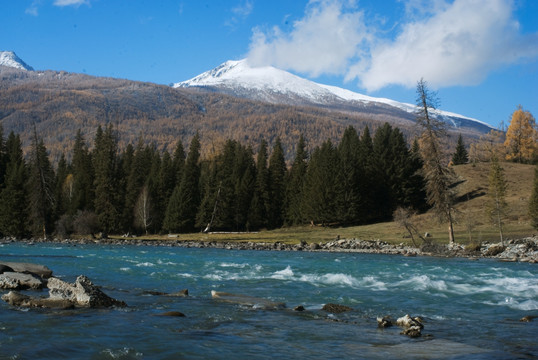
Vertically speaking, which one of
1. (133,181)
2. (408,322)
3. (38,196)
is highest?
→ (133,181)

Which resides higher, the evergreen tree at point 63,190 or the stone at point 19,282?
the evergreen tree at point 63,190

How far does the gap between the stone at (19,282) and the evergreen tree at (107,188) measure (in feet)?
176

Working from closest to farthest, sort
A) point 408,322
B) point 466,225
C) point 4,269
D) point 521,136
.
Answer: point 408,322, point 4,269, point 466,225, point 521,136

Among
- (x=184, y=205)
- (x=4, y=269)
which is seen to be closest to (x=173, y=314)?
(x=4, y=269)

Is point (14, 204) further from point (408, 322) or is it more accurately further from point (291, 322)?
point (408, 322)

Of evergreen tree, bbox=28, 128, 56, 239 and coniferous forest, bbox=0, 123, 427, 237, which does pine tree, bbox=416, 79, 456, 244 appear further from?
evergreen tree, bbox=28, 128, 56, 239

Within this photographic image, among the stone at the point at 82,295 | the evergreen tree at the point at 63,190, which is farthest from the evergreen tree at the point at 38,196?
the stone at the point at 82,295

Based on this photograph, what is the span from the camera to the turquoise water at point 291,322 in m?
8.08

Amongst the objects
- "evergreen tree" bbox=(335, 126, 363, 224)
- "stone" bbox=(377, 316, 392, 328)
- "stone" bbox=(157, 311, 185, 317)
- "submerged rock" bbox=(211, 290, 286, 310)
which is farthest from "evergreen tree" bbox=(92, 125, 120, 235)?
"stone" bbox=(377, 316, 392, 328)

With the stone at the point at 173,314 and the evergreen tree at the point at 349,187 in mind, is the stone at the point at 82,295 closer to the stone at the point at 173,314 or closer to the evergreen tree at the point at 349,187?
the stone at the point at 173,314

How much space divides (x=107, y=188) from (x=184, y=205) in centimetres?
1258

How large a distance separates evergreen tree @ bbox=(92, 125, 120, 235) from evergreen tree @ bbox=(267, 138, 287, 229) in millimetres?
24467

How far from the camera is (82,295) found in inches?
495

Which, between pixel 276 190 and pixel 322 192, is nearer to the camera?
pixel 322 192
